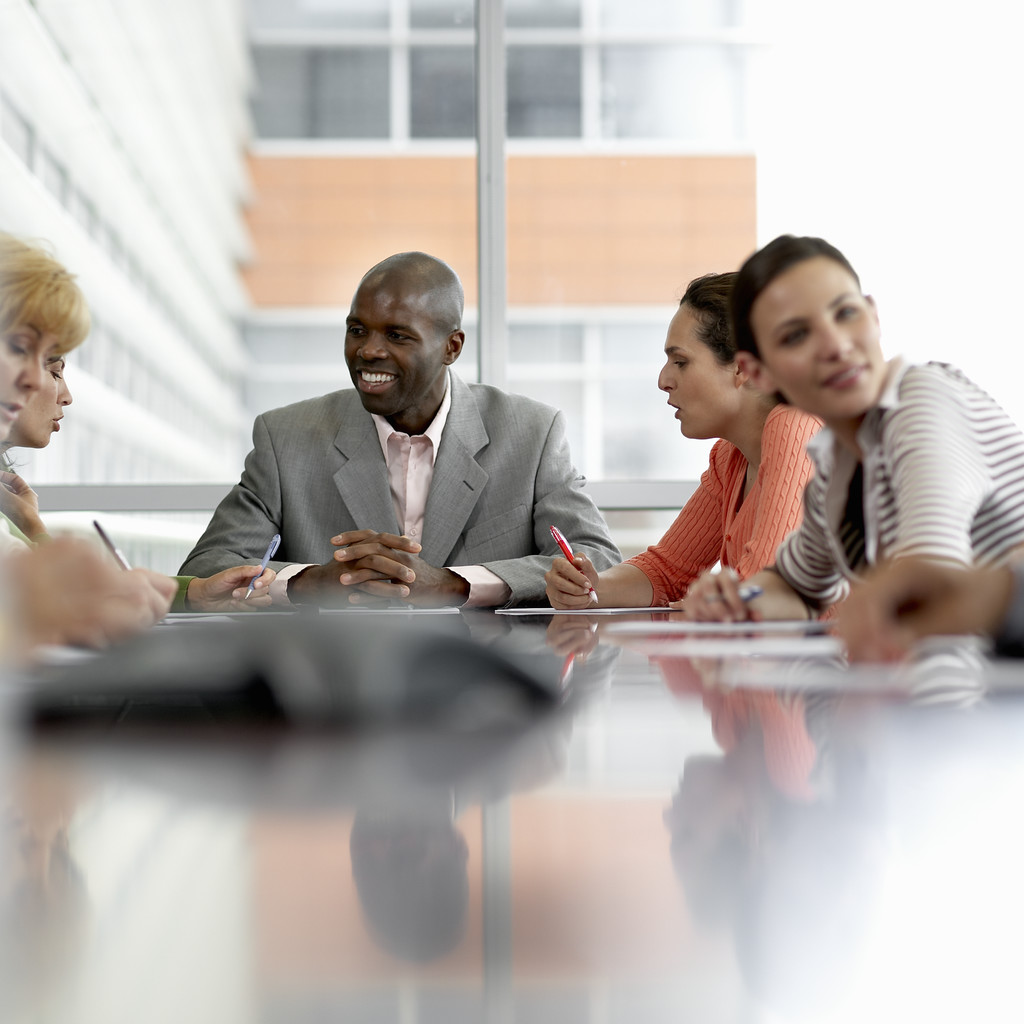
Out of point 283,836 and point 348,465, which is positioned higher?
point 348,465

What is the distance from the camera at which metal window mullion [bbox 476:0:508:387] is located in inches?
128

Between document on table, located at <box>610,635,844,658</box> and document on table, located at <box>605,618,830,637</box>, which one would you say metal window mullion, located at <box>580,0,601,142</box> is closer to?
document on table, located at <box>605,618,830,637</box>

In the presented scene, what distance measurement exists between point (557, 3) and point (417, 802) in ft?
11.7

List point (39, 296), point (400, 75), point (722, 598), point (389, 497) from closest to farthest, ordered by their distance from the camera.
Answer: point (722, 598) → point (39, 296) → point (389, 497) → point (400, 75)

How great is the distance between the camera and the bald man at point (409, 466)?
81.7 inches

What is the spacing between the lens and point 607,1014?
14 cm

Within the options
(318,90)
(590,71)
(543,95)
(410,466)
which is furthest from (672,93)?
(410,466)

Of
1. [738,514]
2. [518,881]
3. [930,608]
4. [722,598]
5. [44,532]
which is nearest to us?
[518,881]

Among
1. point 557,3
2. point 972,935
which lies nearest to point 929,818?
point 972,935

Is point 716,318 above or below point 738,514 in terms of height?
above

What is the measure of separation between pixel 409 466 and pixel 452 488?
15cm

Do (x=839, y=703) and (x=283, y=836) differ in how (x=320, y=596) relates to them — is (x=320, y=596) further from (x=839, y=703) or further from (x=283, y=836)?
(x=283, y=836)

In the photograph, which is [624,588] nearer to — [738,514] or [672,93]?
[738,514]

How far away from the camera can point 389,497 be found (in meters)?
2.09
